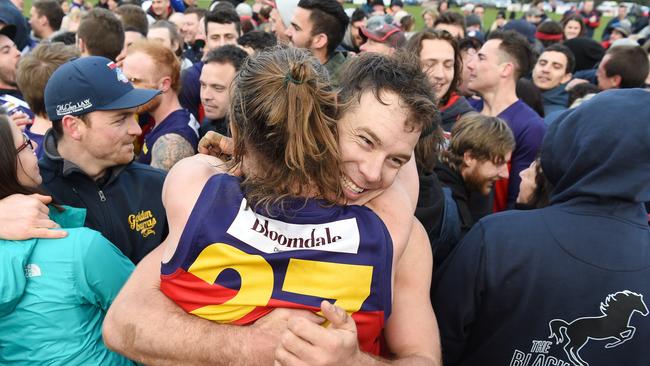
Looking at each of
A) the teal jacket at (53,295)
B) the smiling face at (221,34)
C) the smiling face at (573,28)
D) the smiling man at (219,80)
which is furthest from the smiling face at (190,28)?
the teal jacket at (53,295)

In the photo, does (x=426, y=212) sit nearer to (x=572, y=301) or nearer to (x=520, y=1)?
(x=572, y=301)

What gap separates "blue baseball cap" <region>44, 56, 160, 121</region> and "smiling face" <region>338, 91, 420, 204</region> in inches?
57.7

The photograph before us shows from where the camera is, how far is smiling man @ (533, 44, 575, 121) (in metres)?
6.81

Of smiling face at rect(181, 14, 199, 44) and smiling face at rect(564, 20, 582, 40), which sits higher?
smiling face at rect(564, 20, 582, 40)

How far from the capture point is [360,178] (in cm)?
184

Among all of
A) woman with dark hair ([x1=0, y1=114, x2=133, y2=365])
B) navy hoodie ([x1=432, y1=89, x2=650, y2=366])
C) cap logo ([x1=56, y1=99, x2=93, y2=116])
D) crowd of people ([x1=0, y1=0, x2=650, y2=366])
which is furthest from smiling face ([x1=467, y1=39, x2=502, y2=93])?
woman with dark hair ([x1=0, y1=114, x2=133, y2=365])

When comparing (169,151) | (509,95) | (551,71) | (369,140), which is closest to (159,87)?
(169,151)

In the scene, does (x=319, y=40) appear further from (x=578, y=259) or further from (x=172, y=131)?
(x=578, y=259)

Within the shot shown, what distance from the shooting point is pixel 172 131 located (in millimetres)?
3988

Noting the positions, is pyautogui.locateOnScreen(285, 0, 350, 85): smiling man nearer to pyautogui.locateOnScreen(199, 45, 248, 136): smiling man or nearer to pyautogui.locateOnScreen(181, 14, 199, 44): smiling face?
pyautogui.locateOnScreen(199, 45, 248, 136): smiling man

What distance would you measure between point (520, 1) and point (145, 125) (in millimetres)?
32208

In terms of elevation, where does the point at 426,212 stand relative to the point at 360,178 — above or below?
below

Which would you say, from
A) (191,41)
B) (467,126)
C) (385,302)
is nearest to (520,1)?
(191,41)

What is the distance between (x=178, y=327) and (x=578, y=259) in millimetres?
1382
